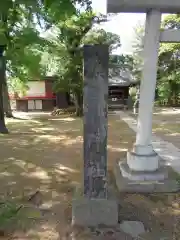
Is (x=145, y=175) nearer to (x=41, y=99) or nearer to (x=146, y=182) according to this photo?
(x=146, y=182)

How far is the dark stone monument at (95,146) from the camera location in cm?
285

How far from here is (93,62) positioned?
2832 millimetres

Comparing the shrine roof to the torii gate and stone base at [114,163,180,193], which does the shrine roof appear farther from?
stone base at [114,163,180,193]

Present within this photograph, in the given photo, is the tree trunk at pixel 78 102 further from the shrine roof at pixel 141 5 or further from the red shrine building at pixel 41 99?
the shrine roof at pixel 141 5

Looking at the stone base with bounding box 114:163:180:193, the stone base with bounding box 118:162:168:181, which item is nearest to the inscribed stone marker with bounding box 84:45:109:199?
the stone base with bounding box 114:163:180:193

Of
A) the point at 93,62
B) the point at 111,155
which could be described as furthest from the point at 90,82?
the point at 111,155

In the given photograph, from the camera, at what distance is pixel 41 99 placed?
24328mm

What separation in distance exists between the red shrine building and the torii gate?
758 inches

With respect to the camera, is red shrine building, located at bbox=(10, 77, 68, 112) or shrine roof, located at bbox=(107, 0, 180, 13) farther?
red shrine building, located at bbox=(10, 77, 68, 112)

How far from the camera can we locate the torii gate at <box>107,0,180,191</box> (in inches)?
153

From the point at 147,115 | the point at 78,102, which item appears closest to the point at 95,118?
the point at 147,115

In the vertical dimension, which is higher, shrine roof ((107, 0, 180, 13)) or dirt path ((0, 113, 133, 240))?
shrine roof ((107, 0, 180, 13))

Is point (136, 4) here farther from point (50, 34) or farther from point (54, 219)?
point (50, 34)

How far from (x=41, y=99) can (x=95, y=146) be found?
72.0 feet
